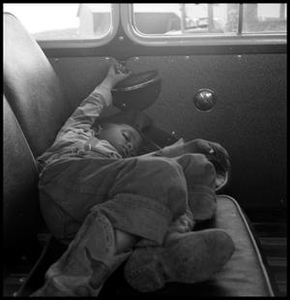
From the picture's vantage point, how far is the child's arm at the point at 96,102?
175 centimetres

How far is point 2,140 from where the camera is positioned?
4.14 feet

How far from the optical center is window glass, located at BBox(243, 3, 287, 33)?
2.10m

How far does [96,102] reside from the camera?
1916mm

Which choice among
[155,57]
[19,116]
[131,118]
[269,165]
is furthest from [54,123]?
[269,165]

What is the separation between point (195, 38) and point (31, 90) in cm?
79

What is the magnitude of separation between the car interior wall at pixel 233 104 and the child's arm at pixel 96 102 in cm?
6

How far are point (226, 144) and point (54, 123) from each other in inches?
31.6

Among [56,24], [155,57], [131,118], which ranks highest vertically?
[56,24]

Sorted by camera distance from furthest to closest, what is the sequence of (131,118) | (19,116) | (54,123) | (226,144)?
(226,144) < (131,118) < (54,123) < (19,116)

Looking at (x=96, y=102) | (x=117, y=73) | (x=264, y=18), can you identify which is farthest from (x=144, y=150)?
(x=264, y=18)

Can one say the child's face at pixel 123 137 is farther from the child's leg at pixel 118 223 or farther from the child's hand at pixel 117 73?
the child's leg at pixel 118 223

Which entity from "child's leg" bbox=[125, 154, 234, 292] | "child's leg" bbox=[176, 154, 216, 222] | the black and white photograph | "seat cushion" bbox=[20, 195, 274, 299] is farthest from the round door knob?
"child's leg" bbox=[125, 154, 234, 292]

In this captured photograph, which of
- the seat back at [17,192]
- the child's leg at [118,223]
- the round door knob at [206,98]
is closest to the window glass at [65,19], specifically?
the round door knob at [206,98]

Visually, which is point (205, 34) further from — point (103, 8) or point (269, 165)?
point (269, 165)
